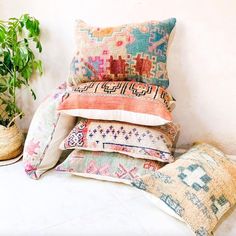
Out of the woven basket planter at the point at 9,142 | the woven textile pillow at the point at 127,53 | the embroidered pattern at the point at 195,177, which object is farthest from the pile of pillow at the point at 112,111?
the woven basket planter at the point at 9,142

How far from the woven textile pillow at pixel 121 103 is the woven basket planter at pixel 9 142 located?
379mm

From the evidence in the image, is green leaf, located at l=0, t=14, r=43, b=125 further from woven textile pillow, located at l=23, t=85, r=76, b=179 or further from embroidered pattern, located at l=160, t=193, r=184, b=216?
embroidered pattern, located at l=160, t=193, r=184, b=216

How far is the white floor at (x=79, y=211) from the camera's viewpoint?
1016mm

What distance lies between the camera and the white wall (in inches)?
54.2

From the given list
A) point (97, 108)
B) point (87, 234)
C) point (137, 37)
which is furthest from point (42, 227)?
point (137, 37)

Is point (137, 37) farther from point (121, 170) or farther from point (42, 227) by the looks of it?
point (42, 227)

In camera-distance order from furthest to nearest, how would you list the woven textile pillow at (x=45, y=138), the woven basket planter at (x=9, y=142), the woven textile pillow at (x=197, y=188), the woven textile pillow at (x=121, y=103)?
Answer: 1. the woven basket planter at (x=9, y=142)
2. the woven textile pillow at (x=45, y=138)
3. the woven textile pillow at (x=121, y=103)
4. the woven textile pillow at (x=197, y=188)

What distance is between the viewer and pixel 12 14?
1634 mm

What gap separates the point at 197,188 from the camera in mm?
1056

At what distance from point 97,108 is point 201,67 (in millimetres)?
555

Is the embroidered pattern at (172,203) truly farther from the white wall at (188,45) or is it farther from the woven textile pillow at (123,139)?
the white wall at (188,45)

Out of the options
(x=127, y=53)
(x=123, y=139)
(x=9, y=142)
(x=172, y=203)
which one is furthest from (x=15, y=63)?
(x=172, y=203)

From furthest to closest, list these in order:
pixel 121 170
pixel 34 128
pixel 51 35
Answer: pixel 51 35
pixel 34 128
pixel 121 170

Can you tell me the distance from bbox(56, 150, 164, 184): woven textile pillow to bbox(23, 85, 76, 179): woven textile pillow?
94 mm
